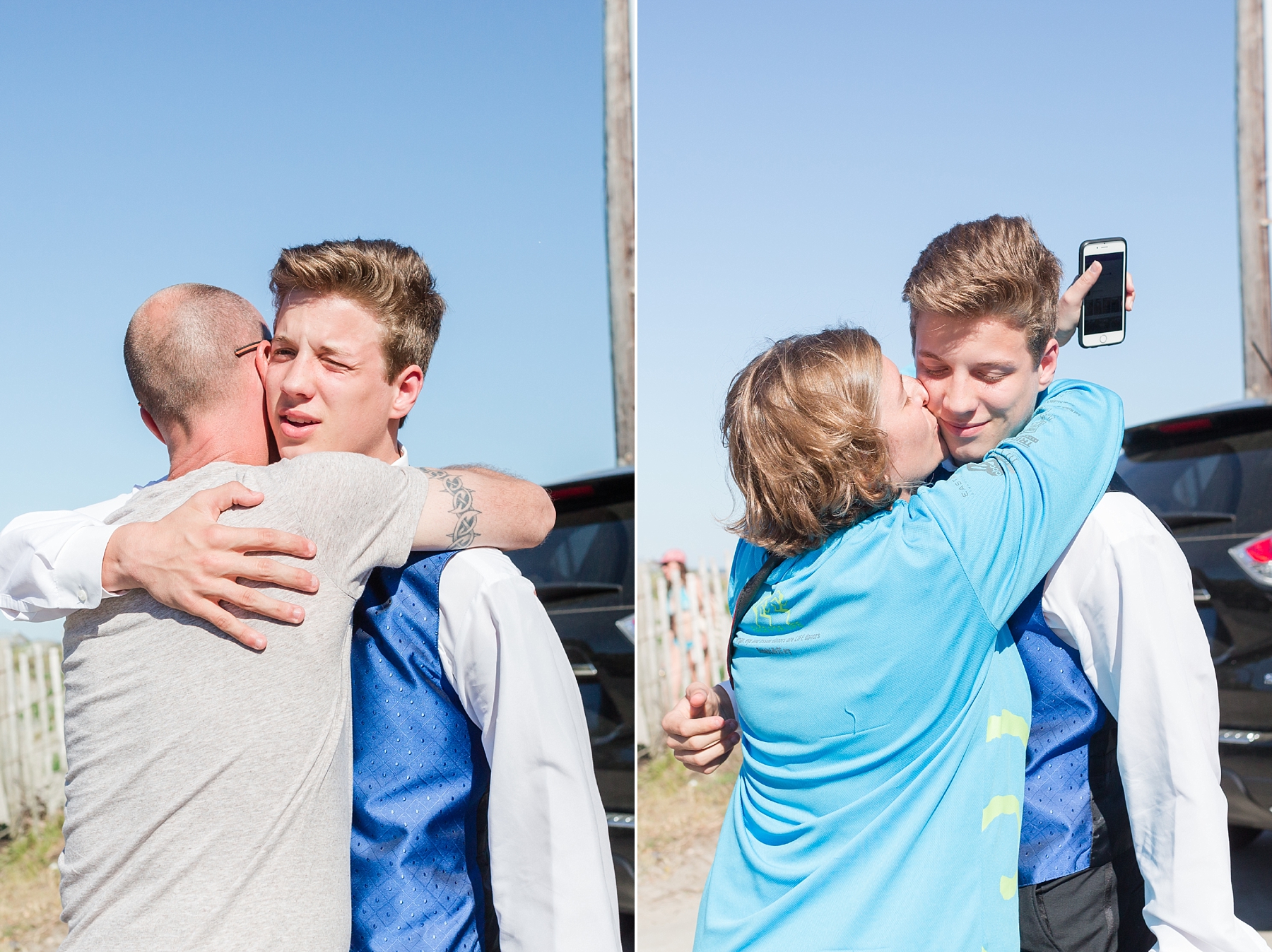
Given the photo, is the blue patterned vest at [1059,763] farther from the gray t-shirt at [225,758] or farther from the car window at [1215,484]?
the car window at [1215,484]

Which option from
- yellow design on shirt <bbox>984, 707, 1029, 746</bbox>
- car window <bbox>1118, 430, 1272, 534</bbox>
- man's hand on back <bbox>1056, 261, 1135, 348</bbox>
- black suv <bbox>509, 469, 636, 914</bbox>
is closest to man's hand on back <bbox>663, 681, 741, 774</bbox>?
yellow design on shirt <bbox>984, 707, 1029, 746</bbox>

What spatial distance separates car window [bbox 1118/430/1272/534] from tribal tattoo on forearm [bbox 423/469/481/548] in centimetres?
333

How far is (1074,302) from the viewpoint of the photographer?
1922mm

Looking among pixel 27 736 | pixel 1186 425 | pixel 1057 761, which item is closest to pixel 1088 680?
pixel 1057 761

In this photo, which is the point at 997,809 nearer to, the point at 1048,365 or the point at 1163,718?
the point at 1163,718

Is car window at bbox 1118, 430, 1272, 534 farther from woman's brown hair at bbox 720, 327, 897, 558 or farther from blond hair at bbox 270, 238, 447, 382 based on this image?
blond hair at bbox 270, 238, 447, 382

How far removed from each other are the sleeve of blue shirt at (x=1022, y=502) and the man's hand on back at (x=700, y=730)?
653 millimetres

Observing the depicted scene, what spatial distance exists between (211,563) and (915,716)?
1.10 meters

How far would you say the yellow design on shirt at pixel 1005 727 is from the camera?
5.04 feet

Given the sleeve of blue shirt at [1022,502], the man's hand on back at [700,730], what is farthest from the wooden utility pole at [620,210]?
the sleeve of blue shirt at [1022,502]

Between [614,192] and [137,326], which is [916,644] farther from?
[614,192]

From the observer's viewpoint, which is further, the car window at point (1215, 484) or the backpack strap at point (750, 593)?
the car window at point (1215, 484)

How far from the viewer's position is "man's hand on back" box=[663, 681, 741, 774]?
193 centimetres

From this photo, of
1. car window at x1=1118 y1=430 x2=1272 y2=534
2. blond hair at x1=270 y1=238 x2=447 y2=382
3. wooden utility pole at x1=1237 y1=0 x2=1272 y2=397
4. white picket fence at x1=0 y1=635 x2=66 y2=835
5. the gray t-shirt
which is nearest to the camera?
the gray t-shirt
